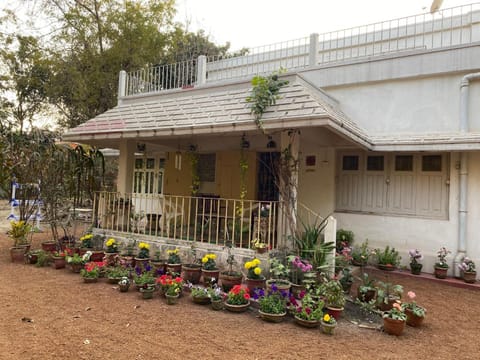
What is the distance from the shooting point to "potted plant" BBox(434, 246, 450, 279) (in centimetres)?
687

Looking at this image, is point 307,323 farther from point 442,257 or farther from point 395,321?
point 442,257

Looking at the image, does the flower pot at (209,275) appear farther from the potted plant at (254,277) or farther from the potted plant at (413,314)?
the potted plant at (413,314)

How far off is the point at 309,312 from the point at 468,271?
436 centimetres

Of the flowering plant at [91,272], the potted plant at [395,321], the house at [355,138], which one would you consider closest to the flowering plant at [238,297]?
the house at [355,138]

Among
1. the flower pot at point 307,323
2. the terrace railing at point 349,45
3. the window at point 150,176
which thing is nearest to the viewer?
the flower pot at point 307,323

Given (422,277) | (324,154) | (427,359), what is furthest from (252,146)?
(427,359)

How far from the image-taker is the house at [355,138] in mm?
6641

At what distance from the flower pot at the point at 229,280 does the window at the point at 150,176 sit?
6.23 meters

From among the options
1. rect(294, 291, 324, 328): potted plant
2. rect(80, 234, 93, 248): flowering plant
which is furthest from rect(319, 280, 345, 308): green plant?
rect(80, 234, 93, 248): flowering plant

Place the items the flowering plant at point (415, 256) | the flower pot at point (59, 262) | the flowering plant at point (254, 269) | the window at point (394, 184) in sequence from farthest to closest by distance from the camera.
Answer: the window at point (394, 184) → the flowering plant at point (415, 256) → the flower pot at point (59, 262) → the flowering plant at point (254, 269)

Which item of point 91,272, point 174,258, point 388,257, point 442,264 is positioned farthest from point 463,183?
point 91,272

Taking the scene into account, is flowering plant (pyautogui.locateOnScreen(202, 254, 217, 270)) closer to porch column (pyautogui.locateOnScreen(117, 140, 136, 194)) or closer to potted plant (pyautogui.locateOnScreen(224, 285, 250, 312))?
potted plant (pyautogui.locateOnScreen(224, 285, 250, 312))

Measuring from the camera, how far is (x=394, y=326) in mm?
4230

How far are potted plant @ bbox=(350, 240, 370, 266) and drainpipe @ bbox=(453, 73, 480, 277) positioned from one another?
5.88 feet
